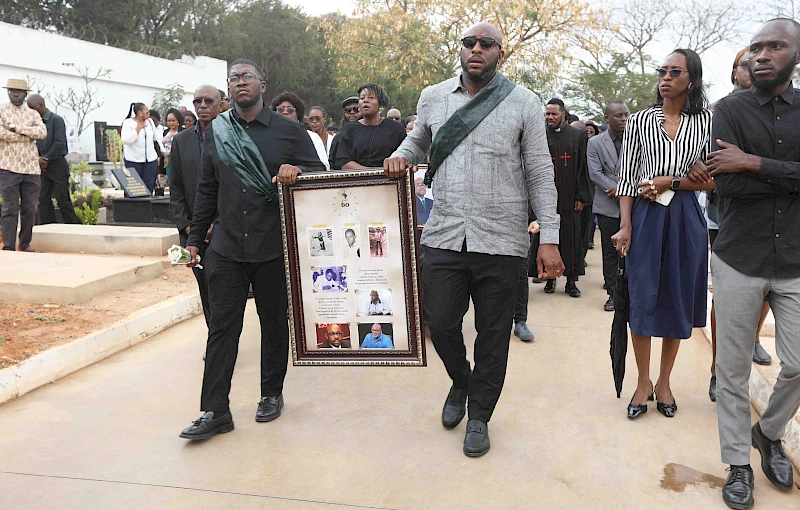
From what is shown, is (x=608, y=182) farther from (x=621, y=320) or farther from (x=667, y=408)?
(x=667, y=408)

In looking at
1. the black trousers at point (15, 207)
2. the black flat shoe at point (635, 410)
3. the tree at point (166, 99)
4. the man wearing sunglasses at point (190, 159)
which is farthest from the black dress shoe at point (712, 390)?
the tree at point (166, 99)

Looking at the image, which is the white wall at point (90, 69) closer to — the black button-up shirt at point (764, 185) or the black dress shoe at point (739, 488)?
the black button-up shirt at point (764, 185)

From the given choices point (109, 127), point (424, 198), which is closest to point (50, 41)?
point (109, 127)

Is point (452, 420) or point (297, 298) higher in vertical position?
point (297, 298)

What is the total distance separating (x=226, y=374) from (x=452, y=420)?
4.48 feet

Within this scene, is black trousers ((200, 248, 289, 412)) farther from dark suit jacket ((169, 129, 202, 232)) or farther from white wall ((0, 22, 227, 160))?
white wall ((0, 22, 227, 160))

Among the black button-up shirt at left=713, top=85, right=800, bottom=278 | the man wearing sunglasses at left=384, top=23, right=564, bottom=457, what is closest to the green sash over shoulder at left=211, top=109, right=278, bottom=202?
the man wearing sunglasses at left=384, top=23, right=564, bottom=457

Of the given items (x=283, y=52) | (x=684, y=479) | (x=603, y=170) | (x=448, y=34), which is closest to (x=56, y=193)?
(x=603, y=170)

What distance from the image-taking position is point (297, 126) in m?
4.47

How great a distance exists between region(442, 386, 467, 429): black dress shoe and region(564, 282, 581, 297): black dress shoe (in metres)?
4.16

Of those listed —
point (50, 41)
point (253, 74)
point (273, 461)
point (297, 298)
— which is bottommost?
point (273, 461)

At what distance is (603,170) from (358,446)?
4535 millimetres

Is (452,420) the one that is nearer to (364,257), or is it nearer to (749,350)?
(364,257)

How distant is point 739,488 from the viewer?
344cm
